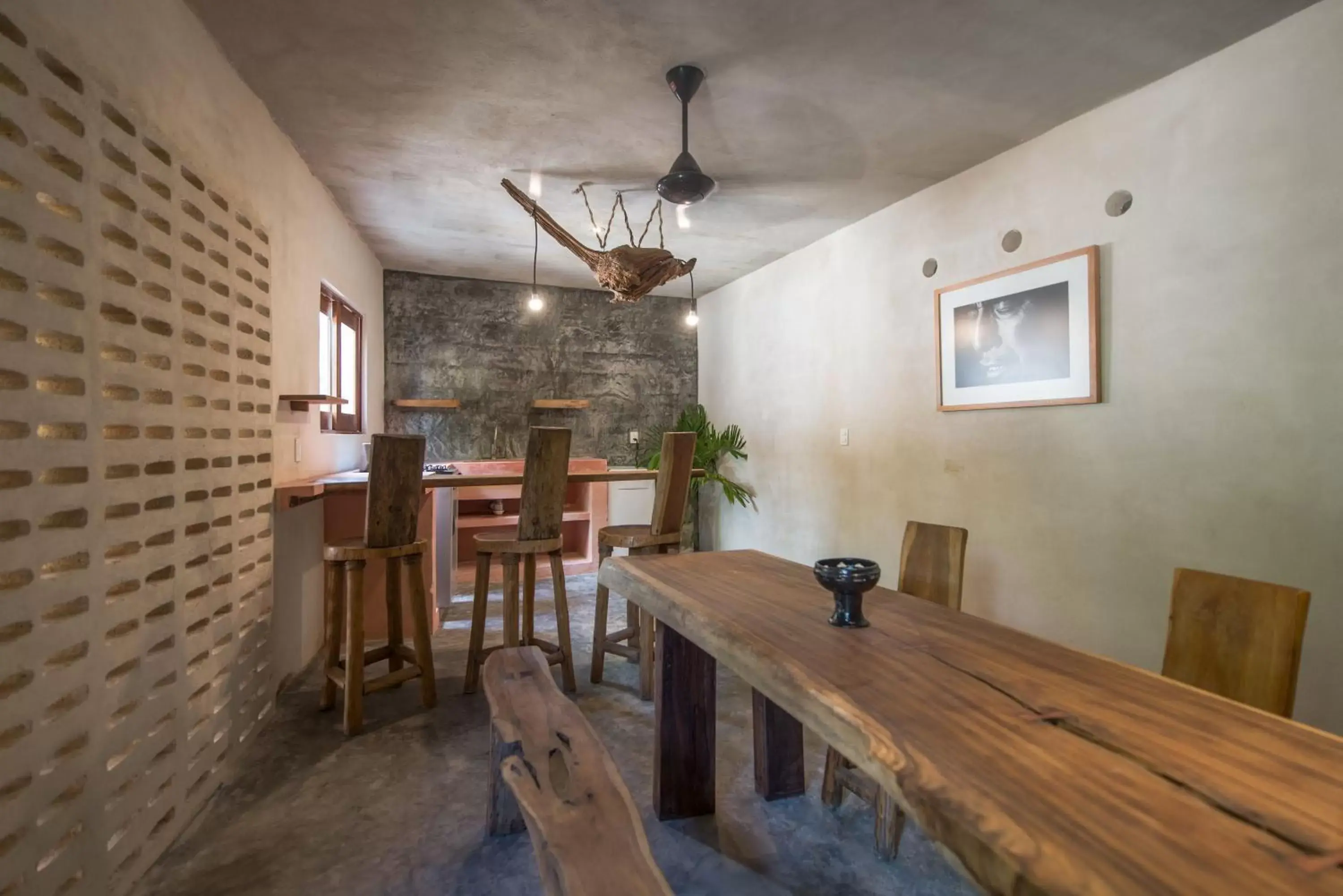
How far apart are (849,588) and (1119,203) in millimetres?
2243

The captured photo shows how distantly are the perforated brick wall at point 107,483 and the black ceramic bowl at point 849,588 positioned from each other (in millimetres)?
1676

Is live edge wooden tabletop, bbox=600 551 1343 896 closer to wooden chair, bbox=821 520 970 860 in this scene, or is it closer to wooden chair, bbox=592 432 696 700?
wooden chair, bbox=821 520 970 860

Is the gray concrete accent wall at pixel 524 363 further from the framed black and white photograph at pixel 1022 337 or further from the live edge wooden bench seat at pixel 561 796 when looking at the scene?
the live edge wooden bench seat at pixel 561 796

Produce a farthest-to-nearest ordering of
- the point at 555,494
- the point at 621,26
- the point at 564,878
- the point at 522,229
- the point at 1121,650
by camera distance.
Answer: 1. the point at 522,229
2. the point at 555,494
3. the point at 1121,650
4. the point at 621,26
5. the point at 564,878

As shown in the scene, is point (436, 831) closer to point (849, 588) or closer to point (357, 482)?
point (849, 588)

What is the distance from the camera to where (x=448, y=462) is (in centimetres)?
539

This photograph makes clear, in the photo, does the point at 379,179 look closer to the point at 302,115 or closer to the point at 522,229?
the point at 302,115

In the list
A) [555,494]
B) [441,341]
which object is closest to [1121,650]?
[555,494]

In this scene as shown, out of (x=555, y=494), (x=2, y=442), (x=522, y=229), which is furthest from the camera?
(x=522, y=229)

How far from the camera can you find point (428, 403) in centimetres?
525

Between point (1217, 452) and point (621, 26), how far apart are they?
257 cm

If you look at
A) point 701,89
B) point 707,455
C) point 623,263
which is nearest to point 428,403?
point 707,455

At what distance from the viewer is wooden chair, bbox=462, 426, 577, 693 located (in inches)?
110

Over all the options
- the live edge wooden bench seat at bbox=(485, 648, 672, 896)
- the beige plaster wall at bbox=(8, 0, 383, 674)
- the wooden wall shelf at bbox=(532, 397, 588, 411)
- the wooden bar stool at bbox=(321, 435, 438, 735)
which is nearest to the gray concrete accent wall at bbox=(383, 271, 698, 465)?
the wooden wall shelf at bbox=(532, 397, 588, 411)
